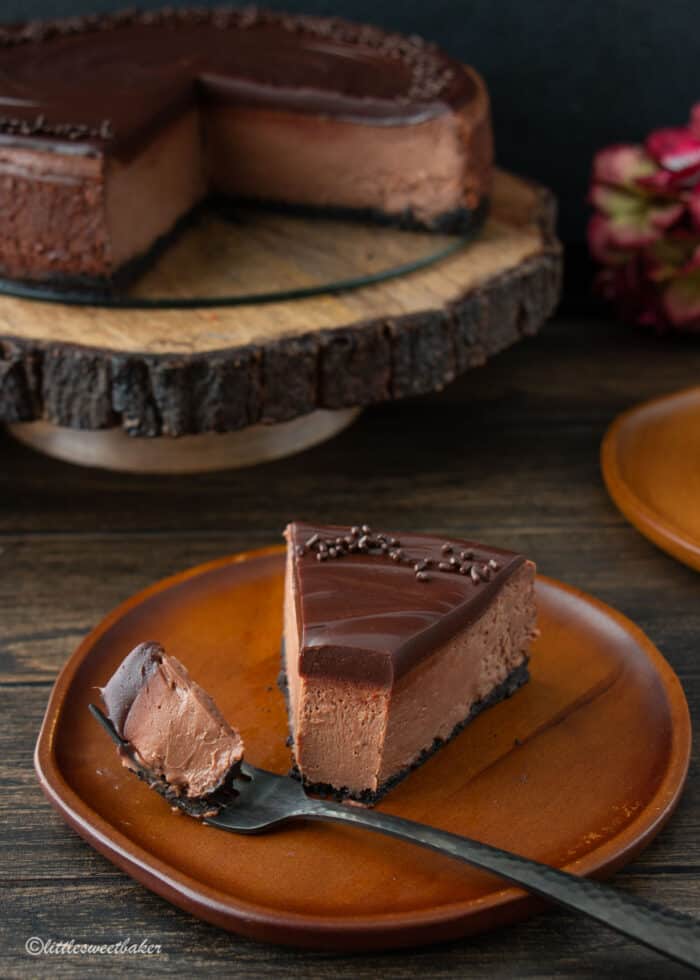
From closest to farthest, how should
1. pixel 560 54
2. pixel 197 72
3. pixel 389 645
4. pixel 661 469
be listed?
1. pixel 389 645
2. pixel 661 469
3. pixel 197 72
4. pixel 560 54

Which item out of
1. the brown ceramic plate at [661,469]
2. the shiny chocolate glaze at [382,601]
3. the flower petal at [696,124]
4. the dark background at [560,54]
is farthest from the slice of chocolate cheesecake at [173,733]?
the dark background at [560,54]

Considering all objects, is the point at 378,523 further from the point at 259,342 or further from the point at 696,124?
the point at 696,124

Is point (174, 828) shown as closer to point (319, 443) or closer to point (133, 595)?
point (133, 595)

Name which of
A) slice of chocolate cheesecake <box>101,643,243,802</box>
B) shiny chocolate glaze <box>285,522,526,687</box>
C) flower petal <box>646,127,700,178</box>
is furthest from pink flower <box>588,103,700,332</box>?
slice of chocolate cheesecake <box>101,643,243,802</box>

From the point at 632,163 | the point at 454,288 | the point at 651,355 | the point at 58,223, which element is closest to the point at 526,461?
the point at 454,288

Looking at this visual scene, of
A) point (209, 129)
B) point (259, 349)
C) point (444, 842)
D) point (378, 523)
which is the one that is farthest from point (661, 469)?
point (209, 129)

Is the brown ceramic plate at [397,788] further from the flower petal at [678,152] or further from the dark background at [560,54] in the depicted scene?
the dark background at [560,54]

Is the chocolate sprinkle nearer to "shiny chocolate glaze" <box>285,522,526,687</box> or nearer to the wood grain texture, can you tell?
"shiny chocolate glaze" <box>285,522,526,687</box>

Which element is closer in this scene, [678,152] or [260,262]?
[260,262]
